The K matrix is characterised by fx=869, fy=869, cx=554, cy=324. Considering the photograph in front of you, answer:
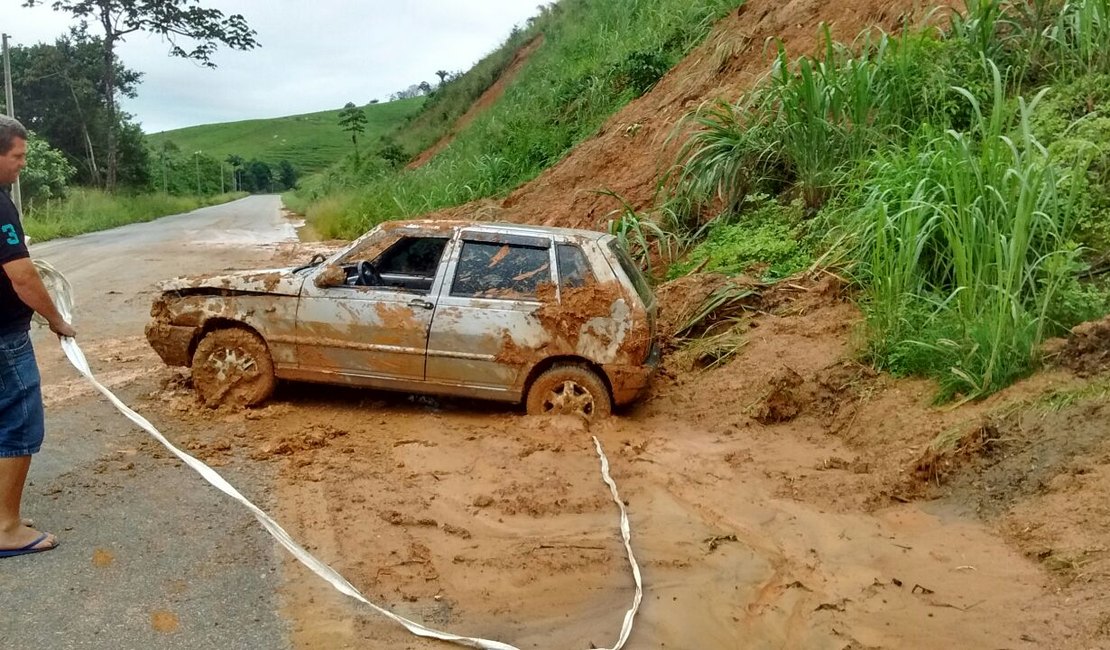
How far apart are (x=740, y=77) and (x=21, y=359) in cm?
999

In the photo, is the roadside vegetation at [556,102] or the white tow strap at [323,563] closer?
the white tow strap at [323,563]

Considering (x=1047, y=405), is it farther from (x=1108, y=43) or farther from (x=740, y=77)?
(x=740, y=77)

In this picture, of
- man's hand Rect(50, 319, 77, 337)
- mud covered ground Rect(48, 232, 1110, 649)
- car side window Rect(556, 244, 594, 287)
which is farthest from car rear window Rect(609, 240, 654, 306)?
man's hand Rect(50, 319, 77, 337)

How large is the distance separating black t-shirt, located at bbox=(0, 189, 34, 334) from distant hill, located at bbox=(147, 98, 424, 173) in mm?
119551

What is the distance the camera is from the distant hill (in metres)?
132

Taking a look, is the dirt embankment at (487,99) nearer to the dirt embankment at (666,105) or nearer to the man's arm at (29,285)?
the dirt embankment at (666,105)

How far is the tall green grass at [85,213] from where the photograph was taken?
2364 centimetres

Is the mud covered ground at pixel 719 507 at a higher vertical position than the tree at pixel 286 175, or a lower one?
lower

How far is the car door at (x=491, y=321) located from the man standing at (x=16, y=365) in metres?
2.62

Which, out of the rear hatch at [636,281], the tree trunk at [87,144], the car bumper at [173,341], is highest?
the tree trunk at [87,144]

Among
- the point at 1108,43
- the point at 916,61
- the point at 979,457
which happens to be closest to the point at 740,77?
the point at 916,61

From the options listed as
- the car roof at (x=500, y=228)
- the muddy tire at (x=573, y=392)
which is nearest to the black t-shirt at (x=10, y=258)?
the car roof at (x=500, y=228)

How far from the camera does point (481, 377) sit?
6.30 meters

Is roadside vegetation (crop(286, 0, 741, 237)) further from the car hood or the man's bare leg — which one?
the man's bare leg
